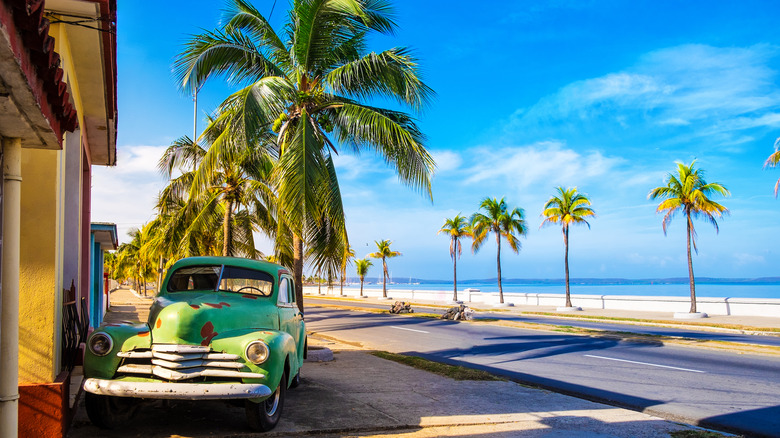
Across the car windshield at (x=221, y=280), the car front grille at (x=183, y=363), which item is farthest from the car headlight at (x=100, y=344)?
the car windshield at (x=221, y=280)

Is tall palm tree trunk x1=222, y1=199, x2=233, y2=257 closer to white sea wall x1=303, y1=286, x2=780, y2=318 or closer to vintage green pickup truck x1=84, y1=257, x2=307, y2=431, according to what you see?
vintage green pickup truck x1=84, y1=257, x2=307, y2=431

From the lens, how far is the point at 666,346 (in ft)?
50.2

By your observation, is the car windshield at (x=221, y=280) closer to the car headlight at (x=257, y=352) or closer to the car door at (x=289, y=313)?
the car door at (x=289, y=313)

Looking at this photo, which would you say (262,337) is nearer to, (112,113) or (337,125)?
(112,113)

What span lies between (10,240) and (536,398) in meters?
6.71

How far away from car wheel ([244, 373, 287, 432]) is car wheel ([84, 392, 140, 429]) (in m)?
1.36

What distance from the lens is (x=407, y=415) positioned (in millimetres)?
6816

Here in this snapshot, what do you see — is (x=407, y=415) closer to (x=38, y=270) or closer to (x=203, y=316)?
(x=203, y=316)

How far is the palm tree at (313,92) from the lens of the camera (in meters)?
10.5

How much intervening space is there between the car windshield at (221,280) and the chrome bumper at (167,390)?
198cm

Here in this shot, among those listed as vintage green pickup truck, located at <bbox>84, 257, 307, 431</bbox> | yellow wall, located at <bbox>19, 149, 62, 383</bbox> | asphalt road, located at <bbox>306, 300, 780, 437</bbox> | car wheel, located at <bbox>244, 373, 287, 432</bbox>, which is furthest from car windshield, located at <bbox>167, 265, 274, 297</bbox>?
asphalt road, located at <bbox>306, 300, 780, 437</bbox>

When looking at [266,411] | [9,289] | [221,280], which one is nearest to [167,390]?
[266,411]

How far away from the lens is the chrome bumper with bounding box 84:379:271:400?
5.21 meters

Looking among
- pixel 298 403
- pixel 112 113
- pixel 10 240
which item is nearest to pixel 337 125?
pixel 112 113
